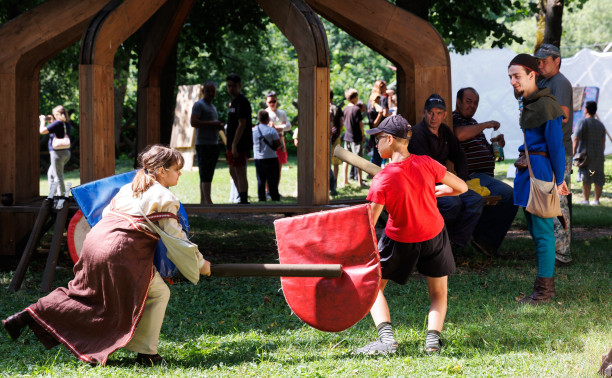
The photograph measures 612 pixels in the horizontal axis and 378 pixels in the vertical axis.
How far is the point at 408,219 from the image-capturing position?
15.1 feet

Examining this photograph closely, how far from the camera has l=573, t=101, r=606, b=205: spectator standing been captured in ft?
46.6

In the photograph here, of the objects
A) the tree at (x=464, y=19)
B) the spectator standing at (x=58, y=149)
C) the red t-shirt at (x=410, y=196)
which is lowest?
the red t-shirt at (x=410, y=196)

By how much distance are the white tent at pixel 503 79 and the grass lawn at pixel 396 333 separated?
19.5 metres

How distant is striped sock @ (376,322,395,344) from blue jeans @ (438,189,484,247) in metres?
3.01

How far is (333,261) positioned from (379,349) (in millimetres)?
703

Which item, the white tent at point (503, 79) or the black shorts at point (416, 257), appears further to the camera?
the white tent at point (503, 79)

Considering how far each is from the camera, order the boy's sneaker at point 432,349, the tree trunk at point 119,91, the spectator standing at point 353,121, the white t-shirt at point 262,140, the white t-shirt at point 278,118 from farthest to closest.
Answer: the tree trunk at point 119,91
the spectator standing at point 353,121
the white t-shirt at point 278,118
the white t-shirt at point 262,140
the boy's sneaker at point 432,349

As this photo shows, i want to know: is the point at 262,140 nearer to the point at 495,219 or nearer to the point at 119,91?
the point at 495,219

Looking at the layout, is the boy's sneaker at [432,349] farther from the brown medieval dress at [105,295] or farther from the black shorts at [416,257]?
the brown medieval dress at [105,295]

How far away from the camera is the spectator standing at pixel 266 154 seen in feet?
43.5

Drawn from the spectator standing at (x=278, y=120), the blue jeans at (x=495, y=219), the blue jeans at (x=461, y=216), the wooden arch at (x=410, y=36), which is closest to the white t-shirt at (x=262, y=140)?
the spectator standing at (x=278, y=120)

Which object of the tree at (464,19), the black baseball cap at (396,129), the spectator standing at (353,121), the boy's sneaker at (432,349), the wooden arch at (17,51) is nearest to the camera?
the black baseball cap at (396,129)

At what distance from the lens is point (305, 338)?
5.21 metres

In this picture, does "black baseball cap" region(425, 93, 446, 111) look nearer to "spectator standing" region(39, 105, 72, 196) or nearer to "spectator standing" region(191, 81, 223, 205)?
"spectator standing" region(191, 81, 223, 205)
